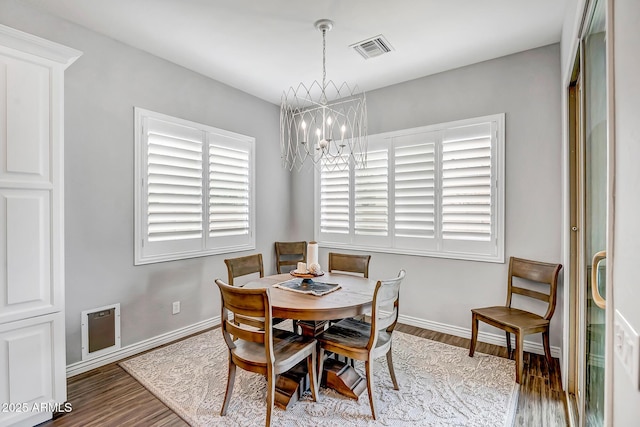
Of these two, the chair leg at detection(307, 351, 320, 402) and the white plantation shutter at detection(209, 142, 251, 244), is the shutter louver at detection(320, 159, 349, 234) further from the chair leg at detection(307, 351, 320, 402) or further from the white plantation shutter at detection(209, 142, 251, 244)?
the chair leg at detection(307, 351, 320, 402)

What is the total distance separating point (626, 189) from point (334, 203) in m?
3.48

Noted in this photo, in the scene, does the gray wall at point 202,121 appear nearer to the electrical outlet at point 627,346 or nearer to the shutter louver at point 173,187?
the shutter louver at point 173,187

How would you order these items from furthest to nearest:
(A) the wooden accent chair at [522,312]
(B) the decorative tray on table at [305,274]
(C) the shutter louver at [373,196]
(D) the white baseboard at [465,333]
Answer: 1. (C) the shutter louver at [373,196]
2. (D) the white baseboard at [465,333]
3. (B) the decorative tray on table at [305,274]
4. (A) the wooden accent chair at [522,312]

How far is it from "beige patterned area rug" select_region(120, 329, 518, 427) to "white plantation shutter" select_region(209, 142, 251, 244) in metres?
1.37

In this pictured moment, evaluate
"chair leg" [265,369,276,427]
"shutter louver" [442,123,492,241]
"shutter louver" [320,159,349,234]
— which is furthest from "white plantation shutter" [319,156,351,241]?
"chair leg" [265,369,276,427]

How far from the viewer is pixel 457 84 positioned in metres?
3.39

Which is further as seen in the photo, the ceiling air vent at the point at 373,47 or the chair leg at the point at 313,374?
the ceiling air vent at the point at 373,47

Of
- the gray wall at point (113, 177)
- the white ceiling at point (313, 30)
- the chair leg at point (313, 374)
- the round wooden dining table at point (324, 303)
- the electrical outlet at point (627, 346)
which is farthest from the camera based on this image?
the gray wall at point (113, 177)

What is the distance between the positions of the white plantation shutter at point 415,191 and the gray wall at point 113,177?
217 centimetres

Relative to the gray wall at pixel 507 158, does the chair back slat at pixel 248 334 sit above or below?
below

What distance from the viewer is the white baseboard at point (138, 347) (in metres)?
2.63

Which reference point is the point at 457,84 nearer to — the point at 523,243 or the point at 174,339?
the point at 523,243

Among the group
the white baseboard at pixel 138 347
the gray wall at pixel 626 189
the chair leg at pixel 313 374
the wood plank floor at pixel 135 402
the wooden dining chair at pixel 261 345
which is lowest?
the wood plank floor at pixel 135 402

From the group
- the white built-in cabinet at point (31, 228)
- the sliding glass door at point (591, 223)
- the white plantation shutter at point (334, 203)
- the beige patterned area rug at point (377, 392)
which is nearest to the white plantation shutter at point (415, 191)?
the white plantation shutter at point (334, 203)
